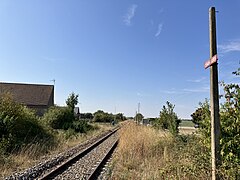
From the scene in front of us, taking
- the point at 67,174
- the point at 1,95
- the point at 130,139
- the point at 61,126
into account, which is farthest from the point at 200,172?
the point at 61,126

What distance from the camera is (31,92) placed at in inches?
2331

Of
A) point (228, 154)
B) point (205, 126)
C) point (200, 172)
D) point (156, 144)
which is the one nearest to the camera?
point (228, 154)

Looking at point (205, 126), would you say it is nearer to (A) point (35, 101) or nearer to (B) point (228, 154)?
(B) point (228, 154)

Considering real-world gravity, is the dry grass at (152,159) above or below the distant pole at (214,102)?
below

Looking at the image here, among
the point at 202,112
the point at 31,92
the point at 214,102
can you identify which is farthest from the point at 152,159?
the point at 31,92

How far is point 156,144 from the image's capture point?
1293 centimetres

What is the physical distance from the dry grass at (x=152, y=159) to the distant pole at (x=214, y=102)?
1003 millimetres

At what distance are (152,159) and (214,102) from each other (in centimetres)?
639

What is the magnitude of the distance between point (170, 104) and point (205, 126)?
8965mm

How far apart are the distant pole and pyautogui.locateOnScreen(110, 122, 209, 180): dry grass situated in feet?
3.29

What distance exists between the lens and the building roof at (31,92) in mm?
56188

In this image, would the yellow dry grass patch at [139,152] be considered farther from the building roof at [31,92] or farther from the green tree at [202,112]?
the building roof at [31,92]

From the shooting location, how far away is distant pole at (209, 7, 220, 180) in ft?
16.0

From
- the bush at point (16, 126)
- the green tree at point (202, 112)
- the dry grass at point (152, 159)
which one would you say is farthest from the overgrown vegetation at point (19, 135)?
the green tree at point (202, 112)
